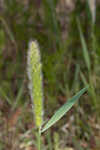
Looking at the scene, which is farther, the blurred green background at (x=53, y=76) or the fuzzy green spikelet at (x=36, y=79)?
the blurred green background at (x=53, y=76)

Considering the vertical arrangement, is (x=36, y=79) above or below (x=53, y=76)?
below

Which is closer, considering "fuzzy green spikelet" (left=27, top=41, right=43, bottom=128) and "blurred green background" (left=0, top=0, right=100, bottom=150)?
"fuzzy green spikelet" (left=27, top=41, right=43, bottom=128)

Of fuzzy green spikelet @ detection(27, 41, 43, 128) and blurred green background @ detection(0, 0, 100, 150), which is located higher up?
blurred green background @ detection(0, 0, 100, 150)

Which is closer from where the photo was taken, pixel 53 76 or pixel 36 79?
pixel 36 79

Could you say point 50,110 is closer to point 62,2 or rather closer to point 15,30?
point 15,30

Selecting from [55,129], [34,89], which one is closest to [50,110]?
[55,129]

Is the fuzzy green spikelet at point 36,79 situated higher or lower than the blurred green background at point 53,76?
lower

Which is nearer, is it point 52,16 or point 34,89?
point 34,89

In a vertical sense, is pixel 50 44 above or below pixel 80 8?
below
